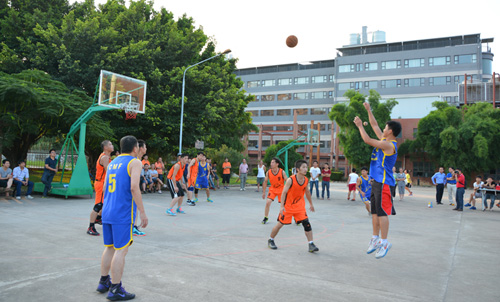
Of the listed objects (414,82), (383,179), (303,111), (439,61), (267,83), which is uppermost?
(439,61)

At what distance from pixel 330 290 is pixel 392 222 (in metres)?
8.06

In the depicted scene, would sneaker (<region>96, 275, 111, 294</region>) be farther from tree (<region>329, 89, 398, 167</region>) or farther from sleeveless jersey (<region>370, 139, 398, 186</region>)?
tree (<region>329, 89, 398, 167</region>)

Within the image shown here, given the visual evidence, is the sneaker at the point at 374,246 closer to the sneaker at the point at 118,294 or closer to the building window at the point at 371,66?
the sneaker at the point at 118,294

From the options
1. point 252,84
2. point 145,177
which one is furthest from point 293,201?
point 252,84

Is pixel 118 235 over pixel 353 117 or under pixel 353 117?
under

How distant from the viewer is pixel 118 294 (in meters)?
4.41

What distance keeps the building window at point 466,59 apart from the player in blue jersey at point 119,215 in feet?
227

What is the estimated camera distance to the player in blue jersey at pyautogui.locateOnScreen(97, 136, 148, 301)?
4.50 m

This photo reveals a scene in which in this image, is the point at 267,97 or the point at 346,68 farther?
the point at 267,97

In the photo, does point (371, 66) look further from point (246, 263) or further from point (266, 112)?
point (246, 263)

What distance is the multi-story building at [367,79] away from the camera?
205 feet

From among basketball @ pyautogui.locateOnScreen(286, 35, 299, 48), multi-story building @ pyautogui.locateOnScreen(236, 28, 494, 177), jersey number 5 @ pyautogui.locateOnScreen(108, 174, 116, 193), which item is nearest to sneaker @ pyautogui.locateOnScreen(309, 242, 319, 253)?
jersey number 5 @ pyautogui.locateOnScreen(108, 174, 116, 193)

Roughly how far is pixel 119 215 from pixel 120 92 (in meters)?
13.6

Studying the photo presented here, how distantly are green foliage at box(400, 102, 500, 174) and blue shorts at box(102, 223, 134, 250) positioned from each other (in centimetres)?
4706
